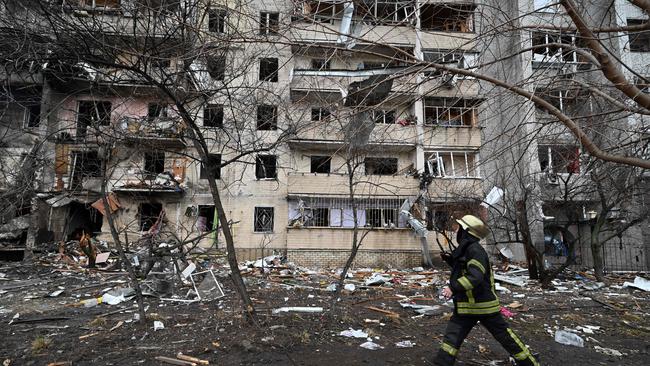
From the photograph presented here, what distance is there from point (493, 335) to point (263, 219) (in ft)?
54.5

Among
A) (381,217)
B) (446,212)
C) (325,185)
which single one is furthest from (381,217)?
(446,212)

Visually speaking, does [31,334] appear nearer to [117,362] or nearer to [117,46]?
[117,362]

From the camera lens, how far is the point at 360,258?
1786 cm

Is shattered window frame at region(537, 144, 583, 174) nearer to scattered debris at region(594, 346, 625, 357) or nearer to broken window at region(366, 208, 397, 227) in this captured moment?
scattered debris at region(594, 346, 625, 357)

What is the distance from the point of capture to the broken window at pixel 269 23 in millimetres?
3753

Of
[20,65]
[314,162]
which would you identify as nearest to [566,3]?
[20,65]

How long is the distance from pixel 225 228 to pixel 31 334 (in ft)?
11.2

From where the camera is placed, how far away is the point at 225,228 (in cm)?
582

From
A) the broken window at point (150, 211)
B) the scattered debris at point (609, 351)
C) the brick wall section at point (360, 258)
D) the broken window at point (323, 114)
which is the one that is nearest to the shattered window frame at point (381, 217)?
the brick wall section at point (360, 258)

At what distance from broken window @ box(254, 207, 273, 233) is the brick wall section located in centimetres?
254

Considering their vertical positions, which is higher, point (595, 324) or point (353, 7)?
point (353, 7)

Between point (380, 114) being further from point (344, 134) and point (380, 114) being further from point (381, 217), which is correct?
point (381, 217)

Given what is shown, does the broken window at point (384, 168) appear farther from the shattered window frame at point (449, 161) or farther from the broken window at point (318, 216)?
the broken window at point (318, 216)

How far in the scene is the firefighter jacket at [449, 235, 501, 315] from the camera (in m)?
3.67
